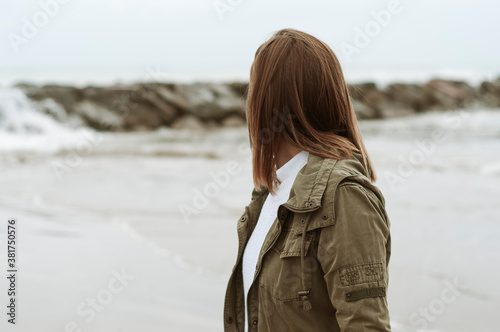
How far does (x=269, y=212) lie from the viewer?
5.18ft

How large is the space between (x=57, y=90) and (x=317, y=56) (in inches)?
Answer: 662

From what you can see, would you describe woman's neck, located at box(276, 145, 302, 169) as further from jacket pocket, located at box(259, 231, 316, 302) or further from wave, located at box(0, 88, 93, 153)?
wave, located at box(0, 88, 93, 153)

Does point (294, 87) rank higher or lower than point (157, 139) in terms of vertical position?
higher

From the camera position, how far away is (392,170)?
9.23 meters

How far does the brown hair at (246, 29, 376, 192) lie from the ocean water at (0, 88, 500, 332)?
7.04 feet

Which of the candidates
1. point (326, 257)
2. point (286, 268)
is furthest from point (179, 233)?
point (326, 257)

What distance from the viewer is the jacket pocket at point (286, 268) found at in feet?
4.37

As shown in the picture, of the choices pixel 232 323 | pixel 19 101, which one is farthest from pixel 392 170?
pixel 19 101

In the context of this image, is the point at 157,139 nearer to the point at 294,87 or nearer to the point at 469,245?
the point at 469,245

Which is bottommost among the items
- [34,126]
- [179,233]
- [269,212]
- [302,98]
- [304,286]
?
[34,126]

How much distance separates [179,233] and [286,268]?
159 inches

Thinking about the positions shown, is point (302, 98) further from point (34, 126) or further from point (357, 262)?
point (34, 126)

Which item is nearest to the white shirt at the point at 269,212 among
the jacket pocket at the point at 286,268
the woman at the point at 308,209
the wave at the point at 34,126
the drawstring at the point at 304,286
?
the woman at the point at 308,209

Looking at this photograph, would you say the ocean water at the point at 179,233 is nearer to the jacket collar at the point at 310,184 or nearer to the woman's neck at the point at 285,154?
the woman's neck at the point at 285,154
